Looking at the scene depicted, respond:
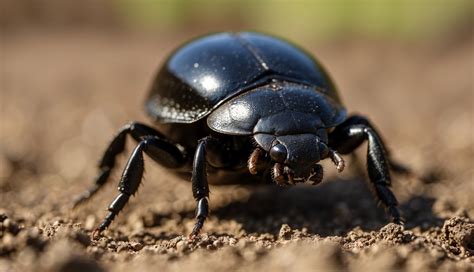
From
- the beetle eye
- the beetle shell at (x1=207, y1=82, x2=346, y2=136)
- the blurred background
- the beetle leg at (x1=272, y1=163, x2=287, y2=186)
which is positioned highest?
the beetle shell at (x1=207, y1=82, x2=346, y2=136)

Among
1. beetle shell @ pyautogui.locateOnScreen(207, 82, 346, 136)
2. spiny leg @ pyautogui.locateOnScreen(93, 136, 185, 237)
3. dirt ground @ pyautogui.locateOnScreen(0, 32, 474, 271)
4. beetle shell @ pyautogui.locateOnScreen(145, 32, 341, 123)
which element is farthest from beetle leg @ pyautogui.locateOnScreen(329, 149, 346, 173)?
spiny leg @ pyautogui.locateOnScreen(93, 136, 185, 237)

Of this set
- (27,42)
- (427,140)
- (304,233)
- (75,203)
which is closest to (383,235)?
(304,233)

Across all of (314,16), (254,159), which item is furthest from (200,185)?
(314,16)

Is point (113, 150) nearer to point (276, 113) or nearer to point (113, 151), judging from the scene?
point (113, 151)

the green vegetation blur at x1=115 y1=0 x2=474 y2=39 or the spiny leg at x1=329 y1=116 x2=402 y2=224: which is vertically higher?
the spiny leg at x1=329 y1=116 x2=402 y2=224

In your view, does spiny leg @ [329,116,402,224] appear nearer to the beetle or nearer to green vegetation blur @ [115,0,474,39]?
the beetle

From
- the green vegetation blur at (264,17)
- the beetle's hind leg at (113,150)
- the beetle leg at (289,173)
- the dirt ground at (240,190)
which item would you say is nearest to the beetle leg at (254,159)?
the beetle leg at (289,173)
